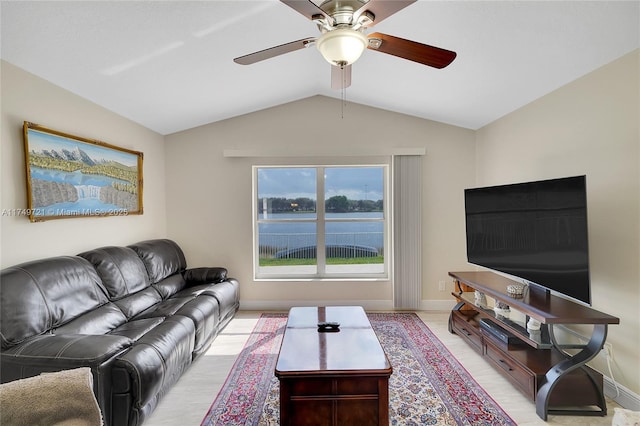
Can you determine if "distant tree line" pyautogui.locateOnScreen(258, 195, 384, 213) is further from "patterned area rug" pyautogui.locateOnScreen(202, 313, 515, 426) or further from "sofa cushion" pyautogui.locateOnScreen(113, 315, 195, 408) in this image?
"sofa cushion" pyautogui.locateOnScreen(113, 315, 195, 408)

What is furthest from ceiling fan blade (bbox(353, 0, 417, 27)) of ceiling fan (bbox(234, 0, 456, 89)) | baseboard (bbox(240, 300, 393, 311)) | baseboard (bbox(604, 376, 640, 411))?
baseboard (bbox(240, 300, 393, 311))

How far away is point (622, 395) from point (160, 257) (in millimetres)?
4160

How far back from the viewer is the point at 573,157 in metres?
2.55

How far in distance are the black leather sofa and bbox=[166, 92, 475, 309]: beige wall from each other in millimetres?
966

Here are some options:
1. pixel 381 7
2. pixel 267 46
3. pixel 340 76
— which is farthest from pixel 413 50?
pixel 267 46

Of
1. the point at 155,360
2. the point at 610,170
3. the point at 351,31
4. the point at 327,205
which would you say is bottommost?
the point at 155,360

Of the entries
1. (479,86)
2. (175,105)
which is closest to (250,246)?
(175,105)

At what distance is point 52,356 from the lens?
5.57 feet

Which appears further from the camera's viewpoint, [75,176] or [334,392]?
[75,176]

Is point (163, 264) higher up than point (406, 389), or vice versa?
point (163, 264)

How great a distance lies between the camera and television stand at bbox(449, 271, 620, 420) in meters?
2.00

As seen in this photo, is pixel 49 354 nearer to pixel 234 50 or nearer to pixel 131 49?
pixel 131 49

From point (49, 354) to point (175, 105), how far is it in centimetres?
262

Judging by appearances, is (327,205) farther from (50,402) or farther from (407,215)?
(50,402)
